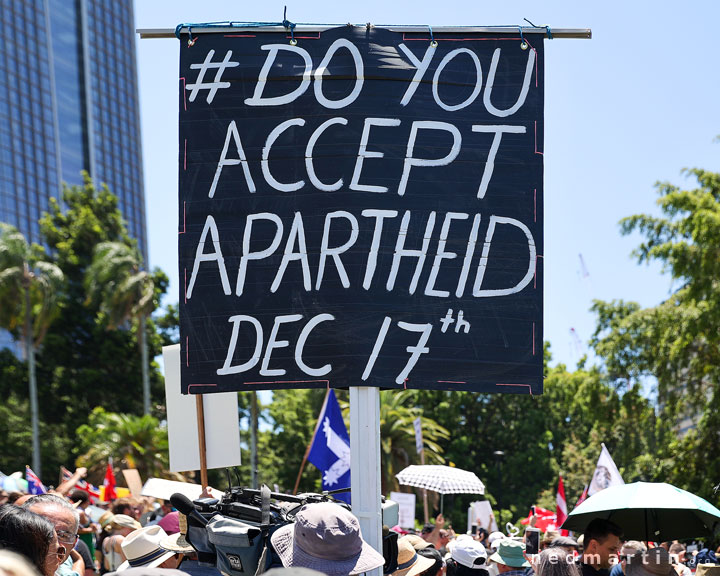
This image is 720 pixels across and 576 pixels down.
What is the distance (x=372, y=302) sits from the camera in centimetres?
460

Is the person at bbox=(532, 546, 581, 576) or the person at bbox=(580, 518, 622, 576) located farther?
the person at bbox=(580, 518, 622, 576)

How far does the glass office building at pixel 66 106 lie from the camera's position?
88.1 metres

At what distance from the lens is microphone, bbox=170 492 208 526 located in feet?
12.8

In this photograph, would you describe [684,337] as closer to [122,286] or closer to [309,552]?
[309,552]

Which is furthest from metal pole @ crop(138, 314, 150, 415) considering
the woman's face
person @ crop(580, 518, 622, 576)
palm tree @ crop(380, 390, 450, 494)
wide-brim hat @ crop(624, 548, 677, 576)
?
the woman's face

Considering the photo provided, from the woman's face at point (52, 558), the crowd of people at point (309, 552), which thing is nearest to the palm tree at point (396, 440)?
the crowd of people at point (309, 552)

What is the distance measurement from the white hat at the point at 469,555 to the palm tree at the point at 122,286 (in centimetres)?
3578

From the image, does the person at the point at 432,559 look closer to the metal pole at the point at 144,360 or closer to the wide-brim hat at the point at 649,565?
the wide-brim hat at the point at 649,565

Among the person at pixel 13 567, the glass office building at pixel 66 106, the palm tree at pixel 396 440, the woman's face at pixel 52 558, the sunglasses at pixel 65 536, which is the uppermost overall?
the glass office building at pixel 66 106

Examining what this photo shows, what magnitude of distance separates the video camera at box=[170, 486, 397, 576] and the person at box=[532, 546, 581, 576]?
1.15m

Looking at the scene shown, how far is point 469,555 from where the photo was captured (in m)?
6.52

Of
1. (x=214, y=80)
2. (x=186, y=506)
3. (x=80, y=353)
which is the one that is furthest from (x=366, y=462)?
(x=80, y=353)

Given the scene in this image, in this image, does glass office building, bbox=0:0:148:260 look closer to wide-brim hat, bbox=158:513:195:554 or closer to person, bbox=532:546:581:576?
wide-brim hat, bbox=158:513:195:554

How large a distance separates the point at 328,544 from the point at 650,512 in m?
3.77
